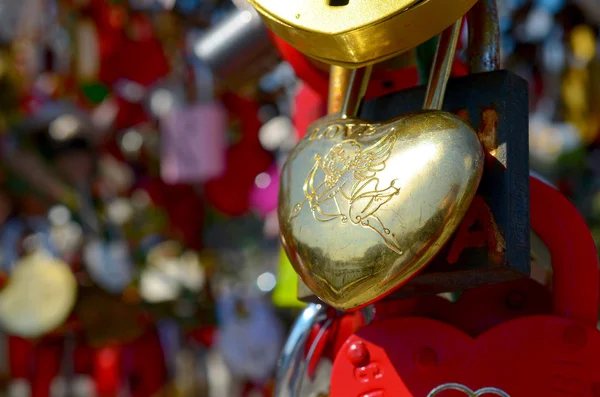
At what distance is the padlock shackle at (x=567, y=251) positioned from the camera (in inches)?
14.4

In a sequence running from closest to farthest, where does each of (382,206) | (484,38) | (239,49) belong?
(382,206) < (484,38) < (239,49)

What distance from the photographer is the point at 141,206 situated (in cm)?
241

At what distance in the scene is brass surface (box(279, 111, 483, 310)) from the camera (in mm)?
309

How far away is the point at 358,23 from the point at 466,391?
0.16 metres

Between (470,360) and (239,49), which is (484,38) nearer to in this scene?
(470,360)

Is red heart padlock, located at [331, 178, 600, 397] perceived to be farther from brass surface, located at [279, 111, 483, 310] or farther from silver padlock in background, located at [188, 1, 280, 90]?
silver padlock in background, located at [188, 1, 280, 90]

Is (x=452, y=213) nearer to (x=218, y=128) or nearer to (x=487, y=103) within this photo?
(x=487, y=103)

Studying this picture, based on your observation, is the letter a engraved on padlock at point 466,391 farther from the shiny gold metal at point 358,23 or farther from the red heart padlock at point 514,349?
the shiny gold metal at point 358,23

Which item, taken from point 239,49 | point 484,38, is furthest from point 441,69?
point 239,49

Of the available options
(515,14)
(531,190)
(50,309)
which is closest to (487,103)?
(531,190)

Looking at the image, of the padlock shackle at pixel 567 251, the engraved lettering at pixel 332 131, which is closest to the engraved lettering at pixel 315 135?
the engraved lettering at pixel 332 131

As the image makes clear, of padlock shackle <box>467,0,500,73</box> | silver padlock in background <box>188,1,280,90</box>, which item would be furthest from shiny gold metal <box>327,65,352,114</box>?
silver padlock in background <box>188,1,280,90</box>

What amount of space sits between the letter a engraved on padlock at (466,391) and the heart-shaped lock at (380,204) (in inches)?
2.3

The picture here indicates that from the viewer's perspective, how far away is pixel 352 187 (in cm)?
32
